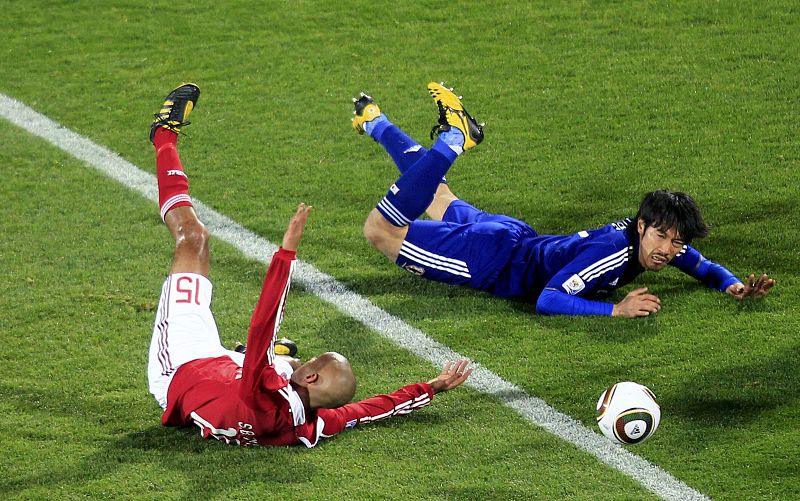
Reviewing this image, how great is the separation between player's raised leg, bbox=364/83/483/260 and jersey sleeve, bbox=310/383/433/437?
118cm

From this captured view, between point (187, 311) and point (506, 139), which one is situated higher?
point (506, 139)

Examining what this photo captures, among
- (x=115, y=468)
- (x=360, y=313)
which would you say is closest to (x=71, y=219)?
(x=360, y=313)

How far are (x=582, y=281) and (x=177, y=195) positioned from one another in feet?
6.87

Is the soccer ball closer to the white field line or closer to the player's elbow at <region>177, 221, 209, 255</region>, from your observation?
the white field line

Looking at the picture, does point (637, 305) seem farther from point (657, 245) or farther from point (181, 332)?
point (181, 332)

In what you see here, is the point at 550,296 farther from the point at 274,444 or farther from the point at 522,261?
the point at 274,444

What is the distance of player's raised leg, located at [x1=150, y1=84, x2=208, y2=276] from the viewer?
18.3ft

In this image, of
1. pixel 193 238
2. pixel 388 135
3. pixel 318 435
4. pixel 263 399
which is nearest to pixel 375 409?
pixel 318 435

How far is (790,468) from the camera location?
4.66m

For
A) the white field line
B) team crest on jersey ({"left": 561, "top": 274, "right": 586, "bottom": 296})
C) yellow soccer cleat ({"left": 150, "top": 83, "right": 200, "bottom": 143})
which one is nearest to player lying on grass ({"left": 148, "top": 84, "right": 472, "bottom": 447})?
the white field line

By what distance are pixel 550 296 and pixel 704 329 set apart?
78 centimetres

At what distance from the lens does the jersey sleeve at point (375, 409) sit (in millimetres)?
5039

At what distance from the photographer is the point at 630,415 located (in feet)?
15.7

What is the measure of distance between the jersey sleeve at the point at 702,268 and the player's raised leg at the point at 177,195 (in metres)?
2.49
